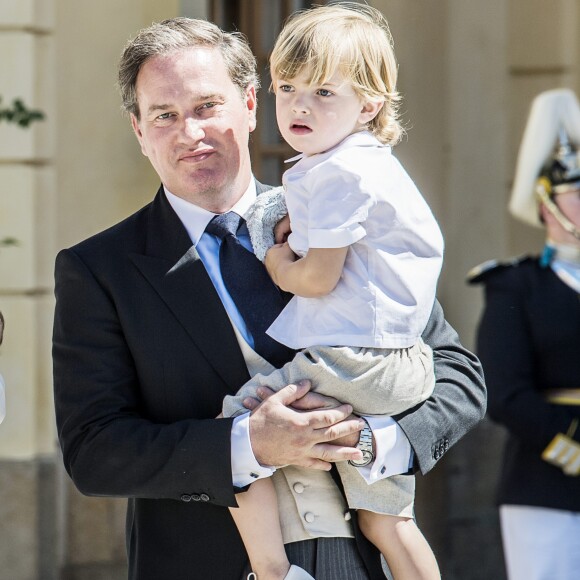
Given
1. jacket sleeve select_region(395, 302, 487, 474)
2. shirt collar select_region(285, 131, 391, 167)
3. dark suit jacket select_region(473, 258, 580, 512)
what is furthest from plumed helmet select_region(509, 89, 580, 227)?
shirt collar select_region(285, 131, 391, 167)

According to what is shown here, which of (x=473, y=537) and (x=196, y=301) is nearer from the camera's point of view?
(x=196, y=301)

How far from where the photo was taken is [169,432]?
2.97 metres

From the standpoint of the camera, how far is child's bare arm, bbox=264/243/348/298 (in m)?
2.93

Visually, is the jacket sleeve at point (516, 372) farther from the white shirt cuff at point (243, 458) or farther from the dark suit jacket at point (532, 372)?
the white shirt cuff at point (243, 458)

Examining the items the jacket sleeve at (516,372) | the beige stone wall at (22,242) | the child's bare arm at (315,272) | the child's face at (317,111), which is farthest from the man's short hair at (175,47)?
the beige stone wall at (22,242)

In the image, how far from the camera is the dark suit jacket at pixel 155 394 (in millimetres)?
2975

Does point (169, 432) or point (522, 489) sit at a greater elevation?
point (169, 432)

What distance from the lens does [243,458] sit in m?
2.94

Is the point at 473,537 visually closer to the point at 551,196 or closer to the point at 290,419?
the point at 551,196

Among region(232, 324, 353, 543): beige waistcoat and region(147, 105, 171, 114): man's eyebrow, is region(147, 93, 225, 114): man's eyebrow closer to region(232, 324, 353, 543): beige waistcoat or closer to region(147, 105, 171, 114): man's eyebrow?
region(147, 105, 171, 114): man's eyebrow

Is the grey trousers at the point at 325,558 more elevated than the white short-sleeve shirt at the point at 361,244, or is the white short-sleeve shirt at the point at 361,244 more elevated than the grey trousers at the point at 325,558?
the white short-sleeve shirt at the point at 361,244

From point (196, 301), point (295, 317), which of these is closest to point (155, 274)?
point (196, 301)

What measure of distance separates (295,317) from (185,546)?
0.57 metres

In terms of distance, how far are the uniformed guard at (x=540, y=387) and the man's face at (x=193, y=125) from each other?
6.68ft
